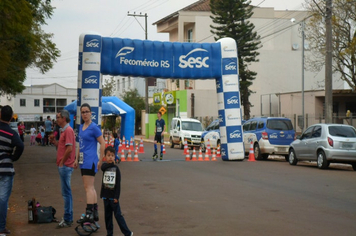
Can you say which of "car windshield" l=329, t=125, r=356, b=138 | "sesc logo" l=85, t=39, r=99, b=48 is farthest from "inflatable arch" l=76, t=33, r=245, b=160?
"car windshield" l=329, t=125, r=356, b=138

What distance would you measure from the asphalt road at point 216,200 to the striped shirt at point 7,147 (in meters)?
1.15

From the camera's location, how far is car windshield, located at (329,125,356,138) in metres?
19.0

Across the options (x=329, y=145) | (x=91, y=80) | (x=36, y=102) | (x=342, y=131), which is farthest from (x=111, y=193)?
(x=36, y=102)

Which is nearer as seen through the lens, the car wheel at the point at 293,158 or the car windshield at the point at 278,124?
the car wheel at the point at 293,158

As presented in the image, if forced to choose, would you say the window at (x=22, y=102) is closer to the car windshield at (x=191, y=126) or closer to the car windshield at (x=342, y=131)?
the car windshield at (x=191, y=126)

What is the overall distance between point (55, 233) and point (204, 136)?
22877 mm

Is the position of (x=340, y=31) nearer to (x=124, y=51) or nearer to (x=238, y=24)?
(x=238, y=24)

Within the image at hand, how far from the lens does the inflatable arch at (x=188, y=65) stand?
22.2 m

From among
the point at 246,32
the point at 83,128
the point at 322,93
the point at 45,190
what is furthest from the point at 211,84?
the point at 83,128

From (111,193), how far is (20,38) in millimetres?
14856

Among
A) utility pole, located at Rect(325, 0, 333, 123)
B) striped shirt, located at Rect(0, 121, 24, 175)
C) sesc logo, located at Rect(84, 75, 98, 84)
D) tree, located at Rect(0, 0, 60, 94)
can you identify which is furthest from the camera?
utility pole, located at Rect(325, 0, 333, 123)

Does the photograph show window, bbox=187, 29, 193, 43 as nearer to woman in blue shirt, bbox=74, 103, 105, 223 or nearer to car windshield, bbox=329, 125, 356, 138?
car windshield, bbox=329, 125, 356, 138

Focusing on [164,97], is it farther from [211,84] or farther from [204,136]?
[204,136]

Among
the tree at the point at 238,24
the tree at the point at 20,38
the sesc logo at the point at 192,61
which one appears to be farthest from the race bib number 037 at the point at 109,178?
the tree at the point at 238,24
